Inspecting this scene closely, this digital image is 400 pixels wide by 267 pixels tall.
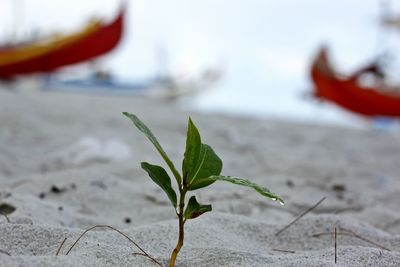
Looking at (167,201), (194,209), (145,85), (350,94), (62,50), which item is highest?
(194,209)

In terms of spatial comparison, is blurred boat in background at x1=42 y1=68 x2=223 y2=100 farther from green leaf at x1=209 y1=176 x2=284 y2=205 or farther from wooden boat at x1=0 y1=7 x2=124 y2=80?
green leaf at x1=209 y1=176 x2=284 y2=205

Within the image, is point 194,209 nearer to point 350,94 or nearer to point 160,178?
point 160,178

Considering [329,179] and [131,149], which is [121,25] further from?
[329,179]

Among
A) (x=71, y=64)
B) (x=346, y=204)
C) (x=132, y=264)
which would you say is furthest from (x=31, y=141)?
(x=71, y=64)

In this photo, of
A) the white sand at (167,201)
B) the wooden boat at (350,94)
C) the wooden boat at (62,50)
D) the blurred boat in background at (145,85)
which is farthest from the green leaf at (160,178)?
the blurred boat in background at (145,85)

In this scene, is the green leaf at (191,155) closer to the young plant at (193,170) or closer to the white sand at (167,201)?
the young plant at (193,170)

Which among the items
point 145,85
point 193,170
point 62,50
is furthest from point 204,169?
point 145,85

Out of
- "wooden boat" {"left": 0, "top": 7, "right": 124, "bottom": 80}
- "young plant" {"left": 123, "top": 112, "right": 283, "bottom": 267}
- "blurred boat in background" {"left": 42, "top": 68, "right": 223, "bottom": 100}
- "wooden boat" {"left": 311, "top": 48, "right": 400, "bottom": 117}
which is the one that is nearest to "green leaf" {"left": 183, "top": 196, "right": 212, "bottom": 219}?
"young plant" {"left": 123, "top": 112, "right": 283, "bottom": 267}
